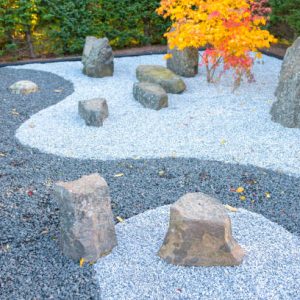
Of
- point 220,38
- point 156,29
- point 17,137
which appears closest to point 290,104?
point 220,38

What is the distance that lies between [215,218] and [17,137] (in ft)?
12.2

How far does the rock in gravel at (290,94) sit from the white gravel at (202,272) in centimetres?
272

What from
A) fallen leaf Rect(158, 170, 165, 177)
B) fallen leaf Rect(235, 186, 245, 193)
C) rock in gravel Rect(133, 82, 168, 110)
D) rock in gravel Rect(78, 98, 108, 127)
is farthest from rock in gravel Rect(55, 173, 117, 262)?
rock in gravel Rect(133, 82, 168, 110)

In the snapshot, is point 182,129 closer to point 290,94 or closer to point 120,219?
point 290,94

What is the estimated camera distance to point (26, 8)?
9.86 m

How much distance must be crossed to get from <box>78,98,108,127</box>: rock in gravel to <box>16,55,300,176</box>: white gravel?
0.12 metres

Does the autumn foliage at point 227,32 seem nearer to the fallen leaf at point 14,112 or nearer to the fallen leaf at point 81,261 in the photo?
the fallen leaf at point 14,112

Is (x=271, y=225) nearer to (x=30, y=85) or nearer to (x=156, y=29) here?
(x=30, y=85)

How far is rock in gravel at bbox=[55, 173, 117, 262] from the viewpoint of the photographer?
2.78 metres

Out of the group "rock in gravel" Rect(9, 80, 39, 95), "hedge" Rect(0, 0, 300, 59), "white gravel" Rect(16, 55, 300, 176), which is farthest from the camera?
"hedge" Rect(0, 0, 300, 59)

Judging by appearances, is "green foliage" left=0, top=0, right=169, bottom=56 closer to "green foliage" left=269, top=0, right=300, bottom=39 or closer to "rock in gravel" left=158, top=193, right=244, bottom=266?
"green foliage" left=269, top=0, right=300, bottom=39

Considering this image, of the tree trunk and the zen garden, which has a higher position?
the zen garden

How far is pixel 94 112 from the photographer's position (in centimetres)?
580

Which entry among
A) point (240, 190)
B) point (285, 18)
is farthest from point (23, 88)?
point (285, 18)
